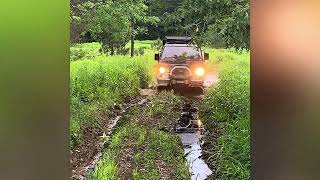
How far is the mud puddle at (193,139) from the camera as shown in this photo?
2836 mm

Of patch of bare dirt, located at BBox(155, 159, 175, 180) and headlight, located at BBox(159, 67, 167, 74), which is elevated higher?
headlight, located at BBox(159, 67, 167, 74)

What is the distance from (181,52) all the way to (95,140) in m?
0.82

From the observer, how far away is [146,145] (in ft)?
9.43

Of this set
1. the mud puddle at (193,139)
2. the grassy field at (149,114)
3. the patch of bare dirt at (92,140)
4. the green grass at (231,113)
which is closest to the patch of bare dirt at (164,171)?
the grassy field at (149,114)

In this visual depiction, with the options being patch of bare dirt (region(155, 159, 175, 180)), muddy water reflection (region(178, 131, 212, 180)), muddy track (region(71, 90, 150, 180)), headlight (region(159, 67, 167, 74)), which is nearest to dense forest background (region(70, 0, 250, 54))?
headlight (region(159, 67, 167, 74))

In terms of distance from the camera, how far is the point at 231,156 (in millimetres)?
2846

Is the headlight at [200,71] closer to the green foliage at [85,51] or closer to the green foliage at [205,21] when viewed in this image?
the green foliage at [205,21]

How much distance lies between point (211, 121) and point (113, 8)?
975 mm

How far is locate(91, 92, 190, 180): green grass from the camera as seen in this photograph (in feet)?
9.16

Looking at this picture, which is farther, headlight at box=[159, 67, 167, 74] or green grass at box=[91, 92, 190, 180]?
headlight at box=[159, 67, 167, 74]

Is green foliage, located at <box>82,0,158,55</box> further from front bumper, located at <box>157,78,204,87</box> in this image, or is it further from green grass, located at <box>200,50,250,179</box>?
green grass, located at <box>200,50,250,179</box>

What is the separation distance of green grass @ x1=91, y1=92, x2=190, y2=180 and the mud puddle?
41 mm
